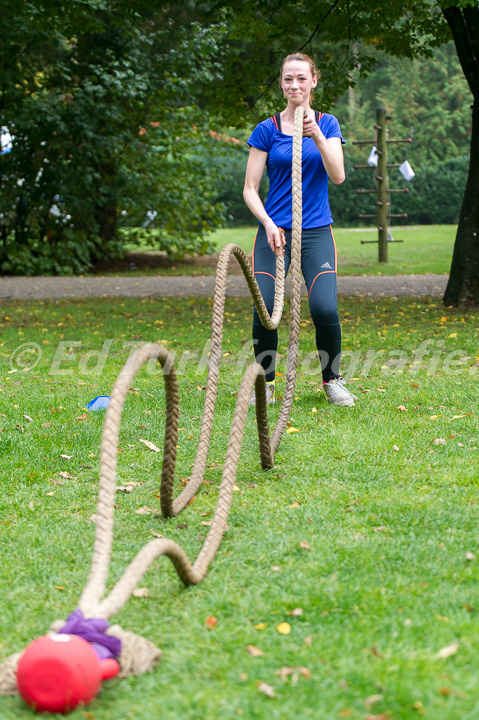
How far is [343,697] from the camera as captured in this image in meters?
2.12

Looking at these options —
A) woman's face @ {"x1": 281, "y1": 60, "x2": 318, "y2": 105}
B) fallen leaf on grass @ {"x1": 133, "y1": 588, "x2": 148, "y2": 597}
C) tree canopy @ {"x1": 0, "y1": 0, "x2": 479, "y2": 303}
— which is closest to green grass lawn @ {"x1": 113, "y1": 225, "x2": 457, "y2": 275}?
tree canopy @ {"x1": 0, "y1": 0, "x2": 479, "y2": 303}

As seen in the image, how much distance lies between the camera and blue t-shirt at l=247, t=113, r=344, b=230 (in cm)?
483

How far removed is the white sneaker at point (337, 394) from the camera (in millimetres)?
5344

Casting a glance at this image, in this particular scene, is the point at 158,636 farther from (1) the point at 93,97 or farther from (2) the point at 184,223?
(2) the point at 184,223

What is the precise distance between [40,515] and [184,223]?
1539 centimetres

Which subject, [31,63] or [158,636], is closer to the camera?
[158,636]

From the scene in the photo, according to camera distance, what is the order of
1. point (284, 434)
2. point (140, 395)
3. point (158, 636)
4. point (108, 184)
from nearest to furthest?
point (158, 636)
point (284, 434)
point (140, 395)
point (108, 184)

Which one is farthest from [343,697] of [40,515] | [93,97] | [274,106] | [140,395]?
[93,97]

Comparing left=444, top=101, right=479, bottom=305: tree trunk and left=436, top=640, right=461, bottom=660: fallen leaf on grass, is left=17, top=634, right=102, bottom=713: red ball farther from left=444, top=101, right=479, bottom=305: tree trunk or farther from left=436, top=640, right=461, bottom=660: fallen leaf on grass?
left=444, top=101, right=479, bottom=305: tree trunk

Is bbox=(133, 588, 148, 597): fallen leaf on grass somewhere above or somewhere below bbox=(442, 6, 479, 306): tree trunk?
below

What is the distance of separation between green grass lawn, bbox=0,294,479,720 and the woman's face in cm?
203

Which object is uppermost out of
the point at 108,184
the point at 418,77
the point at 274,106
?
the point at 418,77

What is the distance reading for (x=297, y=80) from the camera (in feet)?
14.9

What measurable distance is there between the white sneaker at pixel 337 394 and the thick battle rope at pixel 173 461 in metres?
0.81
